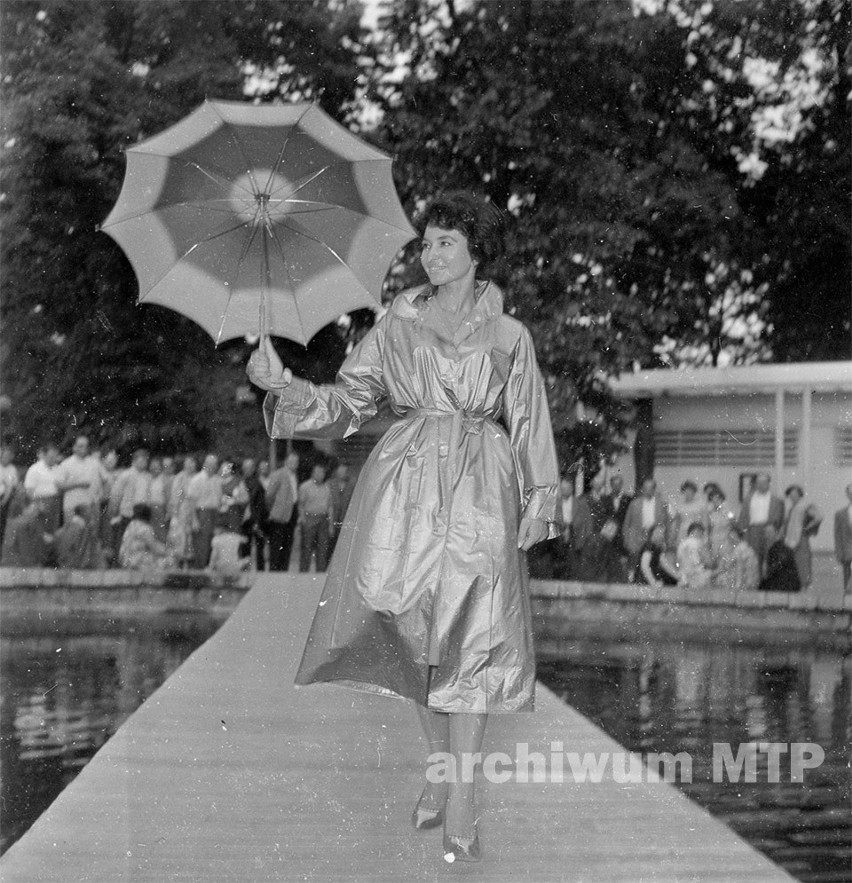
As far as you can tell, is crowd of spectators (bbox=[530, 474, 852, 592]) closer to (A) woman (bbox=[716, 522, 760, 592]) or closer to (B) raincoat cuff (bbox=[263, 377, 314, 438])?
(A) woman (bbox=[716, 522, 760, 592])

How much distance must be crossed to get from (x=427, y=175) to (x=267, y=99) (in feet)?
2.11

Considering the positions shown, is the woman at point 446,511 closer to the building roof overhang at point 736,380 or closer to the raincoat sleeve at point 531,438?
the raincoat sleeve at point 531,438

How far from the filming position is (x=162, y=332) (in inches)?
154

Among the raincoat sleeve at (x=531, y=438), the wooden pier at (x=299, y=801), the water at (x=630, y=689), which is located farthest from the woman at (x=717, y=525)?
the raincoat sleeve at (x=531, y=438)

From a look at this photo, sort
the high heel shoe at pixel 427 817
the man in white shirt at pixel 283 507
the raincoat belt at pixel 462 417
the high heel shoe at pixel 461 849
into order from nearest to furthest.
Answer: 1. the high heel shoe at pixel 461 849
2. the raincoat belt at pixel 462 417
3. the high heel shoe at pixel 427 817
4. the man in white shirt at pixel 283 507

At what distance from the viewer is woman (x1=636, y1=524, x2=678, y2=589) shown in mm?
4031

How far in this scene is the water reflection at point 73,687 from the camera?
3.58 meters

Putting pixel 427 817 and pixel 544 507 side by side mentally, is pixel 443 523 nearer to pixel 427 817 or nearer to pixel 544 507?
pixel 544 507

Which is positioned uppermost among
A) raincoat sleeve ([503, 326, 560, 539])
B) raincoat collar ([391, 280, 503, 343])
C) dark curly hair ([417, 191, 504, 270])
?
dark curly hair ([417, 191, 504, 270])

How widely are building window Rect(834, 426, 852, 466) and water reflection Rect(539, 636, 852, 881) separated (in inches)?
27.9

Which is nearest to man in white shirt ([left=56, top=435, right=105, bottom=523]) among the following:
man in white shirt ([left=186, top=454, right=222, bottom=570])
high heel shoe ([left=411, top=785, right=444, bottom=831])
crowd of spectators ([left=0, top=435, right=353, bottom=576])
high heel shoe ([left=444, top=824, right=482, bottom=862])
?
crowd of spectators ([left=0, top=435, right=353, bottom=576])

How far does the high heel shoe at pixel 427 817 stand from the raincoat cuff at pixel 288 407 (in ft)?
3.70

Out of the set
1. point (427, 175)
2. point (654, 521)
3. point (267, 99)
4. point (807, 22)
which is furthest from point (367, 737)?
point (807, 22)

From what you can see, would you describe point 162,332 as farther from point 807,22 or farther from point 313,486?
point 807,22
